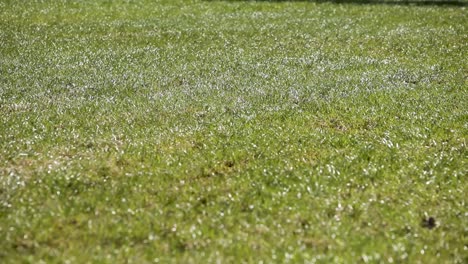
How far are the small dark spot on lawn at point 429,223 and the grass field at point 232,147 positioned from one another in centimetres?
4

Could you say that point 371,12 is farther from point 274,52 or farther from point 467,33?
point 274,52

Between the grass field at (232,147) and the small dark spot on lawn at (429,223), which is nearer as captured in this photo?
the grass field at (232,147)

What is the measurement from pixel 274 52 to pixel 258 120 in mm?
9717

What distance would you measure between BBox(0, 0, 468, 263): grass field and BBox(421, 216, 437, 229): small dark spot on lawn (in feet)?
0.12

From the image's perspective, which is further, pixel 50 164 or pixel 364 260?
pixel 50 164

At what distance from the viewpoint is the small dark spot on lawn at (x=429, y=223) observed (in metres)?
10.8

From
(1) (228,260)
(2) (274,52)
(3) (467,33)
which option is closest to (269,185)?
(1) (228,260)

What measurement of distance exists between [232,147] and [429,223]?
4.84 metres

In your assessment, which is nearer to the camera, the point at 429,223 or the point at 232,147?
the point at 429,223

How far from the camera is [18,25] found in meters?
30.0

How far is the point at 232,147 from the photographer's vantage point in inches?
567

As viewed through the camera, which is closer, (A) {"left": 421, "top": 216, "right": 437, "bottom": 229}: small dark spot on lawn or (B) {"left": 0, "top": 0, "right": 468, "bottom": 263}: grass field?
(B) {"left": 0, "top": 0, "right": 468, "bottom": 263}: grass field

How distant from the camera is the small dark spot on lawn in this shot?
1084 centimetres

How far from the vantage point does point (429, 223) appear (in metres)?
10.9
